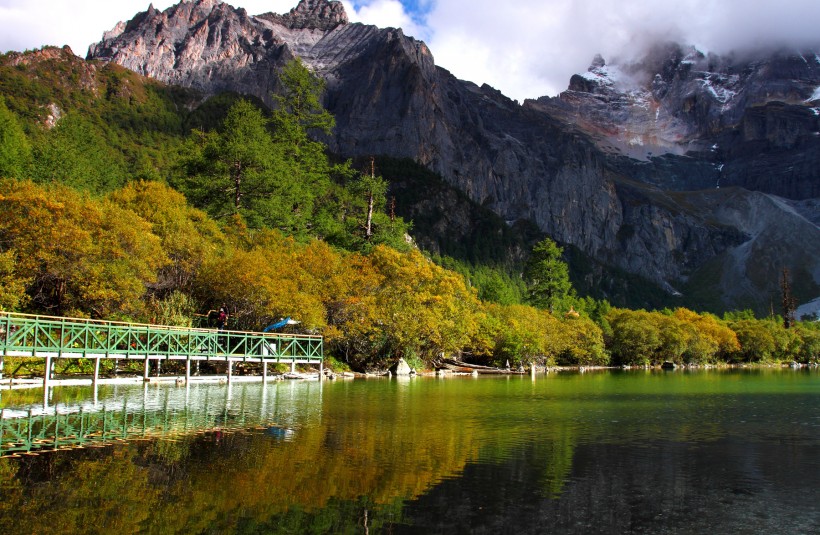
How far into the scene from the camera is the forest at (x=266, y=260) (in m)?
37.8

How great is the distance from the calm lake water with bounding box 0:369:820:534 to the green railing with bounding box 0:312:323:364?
10.4 feet

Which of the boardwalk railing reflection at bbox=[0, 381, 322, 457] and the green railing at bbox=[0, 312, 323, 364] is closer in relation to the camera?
the boardwalk railing reflection at bbox=[0, 381, 322, 457]

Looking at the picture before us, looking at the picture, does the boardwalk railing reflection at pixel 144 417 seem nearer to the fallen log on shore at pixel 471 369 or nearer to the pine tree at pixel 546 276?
the fallen log on shore at pixel 471 369

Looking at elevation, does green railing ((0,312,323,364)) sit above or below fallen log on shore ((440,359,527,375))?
above

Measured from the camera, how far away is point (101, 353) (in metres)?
31.6

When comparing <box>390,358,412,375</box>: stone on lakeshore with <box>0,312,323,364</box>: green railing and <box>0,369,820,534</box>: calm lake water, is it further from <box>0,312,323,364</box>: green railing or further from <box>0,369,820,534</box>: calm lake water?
<box>0,369,820,534</box>: calm lake water

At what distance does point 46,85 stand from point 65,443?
160 meters

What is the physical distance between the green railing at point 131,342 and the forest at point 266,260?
258 centimetres

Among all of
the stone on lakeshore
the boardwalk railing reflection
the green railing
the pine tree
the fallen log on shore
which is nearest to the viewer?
the boardwalk railing reflection

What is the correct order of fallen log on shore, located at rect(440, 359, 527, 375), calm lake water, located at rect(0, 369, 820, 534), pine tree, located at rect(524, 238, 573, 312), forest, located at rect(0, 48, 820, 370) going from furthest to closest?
pine tree, located at rect(524, 238, 573, 312)
fallen log on shore, located at rect(440, 359, 527, 375)
forest, located at rect(0, 48, 820, 370)
calm lake water, located at rect(0, 369, 820, 534)

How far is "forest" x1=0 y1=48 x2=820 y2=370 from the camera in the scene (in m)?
37.8

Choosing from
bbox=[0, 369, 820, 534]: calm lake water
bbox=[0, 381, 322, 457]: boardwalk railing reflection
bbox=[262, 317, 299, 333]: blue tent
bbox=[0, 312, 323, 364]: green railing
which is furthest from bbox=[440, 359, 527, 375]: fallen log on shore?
bbox=[0, 369, 820, 534]: calm lake water

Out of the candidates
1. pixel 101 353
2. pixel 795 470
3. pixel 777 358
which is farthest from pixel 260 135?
pixel 777 358

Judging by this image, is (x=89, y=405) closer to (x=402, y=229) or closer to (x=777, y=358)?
(x=402, y=229)
